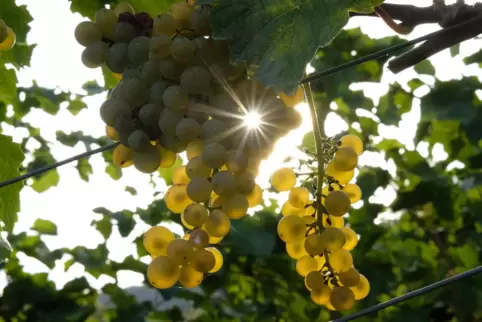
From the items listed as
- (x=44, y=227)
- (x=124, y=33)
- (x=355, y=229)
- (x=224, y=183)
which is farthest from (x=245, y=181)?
(x=44, y=227)

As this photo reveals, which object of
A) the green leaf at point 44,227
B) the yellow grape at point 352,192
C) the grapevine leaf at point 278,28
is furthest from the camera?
the green leaf at point 44,227

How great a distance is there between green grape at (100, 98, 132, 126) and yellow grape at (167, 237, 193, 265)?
151mm

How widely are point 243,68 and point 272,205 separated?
1.67 metres

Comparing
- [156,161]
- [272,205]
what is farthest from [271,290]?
[156,161]

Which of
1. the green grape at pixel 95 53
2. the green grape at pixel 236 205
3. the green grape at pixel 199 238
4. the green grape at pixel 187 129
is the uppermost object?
the green grape at pixel 95 53

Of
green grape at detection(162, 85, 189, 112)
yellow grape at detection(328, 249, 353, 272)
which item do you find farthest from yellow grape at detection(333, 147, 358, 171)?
green grape at detection(162, 85, 189, 112)

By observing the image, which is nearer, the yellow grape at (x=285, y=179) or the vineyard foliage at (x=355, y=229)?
the yellow grape at (x=285, y=179)

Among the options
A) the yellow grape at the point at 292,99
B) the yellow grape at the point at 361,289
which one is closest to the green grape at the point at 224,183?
the yellow grape at the point at 292,99

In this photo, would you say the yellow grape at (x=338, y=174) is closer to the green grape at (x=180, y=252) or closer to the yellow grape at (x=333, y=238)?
the yellow grape at (x=333, y=238)

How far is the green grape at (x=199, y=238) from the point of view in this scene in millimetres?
658

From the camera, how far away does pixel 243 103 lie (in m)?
0.66

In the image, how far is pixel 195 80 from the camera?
0.65m

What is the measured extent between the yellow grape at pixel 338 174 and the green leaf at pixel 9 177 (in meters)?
0.52

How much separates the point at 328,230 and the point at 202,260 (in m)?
0.16
